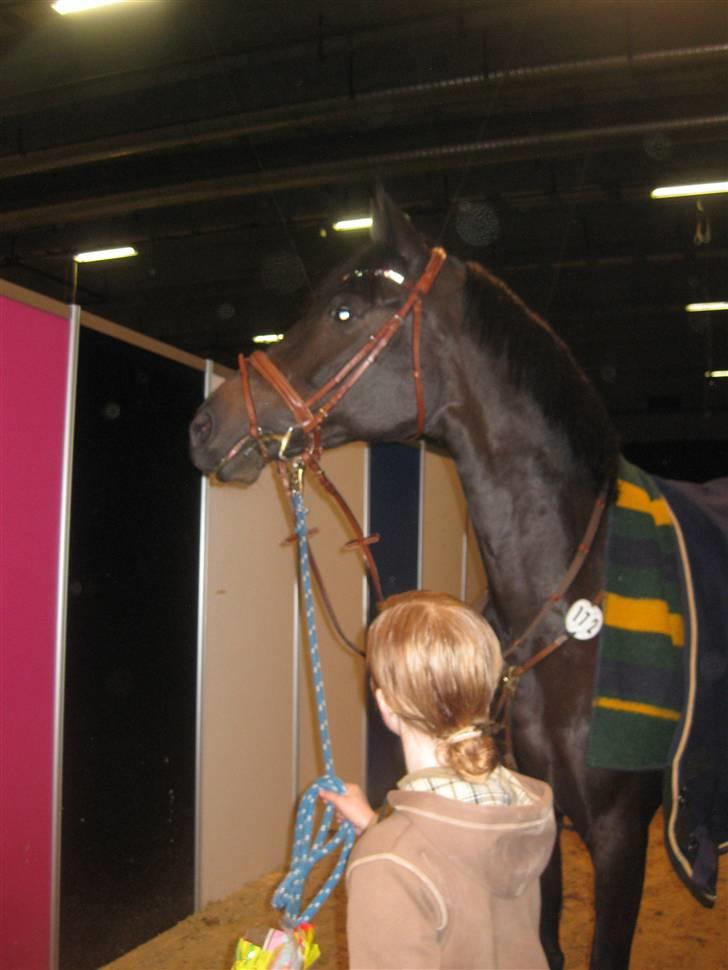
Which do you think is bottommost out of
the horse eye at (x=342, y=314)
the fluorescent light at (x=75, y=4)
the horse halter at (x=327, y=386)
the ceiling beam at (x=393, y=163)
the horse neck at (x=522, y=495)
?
the horse neck at (x=522, y=495)

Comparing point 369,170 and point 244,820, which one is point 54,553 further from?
Result: point 369,170

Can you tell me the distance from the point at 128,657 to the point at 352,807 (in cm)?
167

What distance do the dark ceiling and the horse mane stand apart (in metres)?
3.65

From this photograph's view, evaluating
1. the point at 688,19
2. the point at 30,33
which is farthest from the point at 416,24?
the point at 30,33

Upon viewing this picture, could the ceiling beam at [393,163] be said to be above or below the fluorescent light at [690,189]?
below

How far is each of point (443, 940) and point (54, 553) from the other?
67.4 inches

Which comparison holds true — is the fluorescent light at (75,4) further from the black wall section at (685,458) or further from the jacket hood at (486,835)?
the black wall section at (685,458)

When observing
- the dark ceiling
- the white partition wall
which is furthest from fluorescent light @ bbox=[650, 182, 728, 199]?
the white partition wall

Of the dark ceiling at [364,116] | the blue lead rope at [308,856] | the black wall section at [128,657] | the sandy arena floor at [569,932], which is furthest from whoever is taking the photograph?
the dark ceiling at [364,116]

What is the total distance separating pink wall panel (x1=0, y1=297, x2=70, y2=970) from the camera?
7.02 feet

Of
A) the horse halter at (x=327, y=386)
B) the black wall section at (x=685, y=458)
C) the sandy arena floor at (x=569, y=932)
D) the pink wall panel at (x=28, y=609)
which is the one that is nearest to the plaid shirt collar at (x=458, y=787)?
the horse halter at (x=327, y=386)

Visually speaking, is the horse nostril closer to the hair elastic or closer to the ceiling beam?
the hair elastic

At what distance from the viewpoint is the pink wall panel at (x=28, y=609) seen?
2.14 meters

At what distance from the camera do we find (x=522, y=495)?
1.72m
